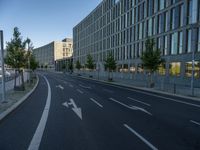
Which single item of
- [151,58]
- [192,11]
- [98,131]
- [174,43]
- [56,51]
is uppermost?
[56,51]

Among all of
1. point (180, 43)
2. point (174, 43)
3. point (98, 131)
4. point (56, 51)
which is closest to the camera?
point (98, 131)

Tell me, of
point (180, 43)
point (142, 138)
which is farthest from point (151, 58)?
point (142, 138)

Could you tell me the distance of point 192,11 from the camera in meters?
31.1

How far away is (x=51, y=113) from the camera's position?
35.8 ft

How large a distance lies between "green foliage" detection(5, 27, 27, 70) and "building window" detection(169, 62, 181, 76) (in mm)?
23534

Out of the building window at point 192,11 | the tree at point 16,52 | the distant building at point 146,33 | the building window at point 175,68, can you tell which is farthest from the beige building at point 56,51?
the tree at point 16,52

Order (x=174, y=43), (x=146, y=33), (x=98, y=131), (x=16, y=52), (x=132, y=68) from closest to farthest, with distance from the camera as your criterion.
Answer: (x=98, y=131) < (x=16, y=52) < (x=174, y=43) < (x=146, y=33) < (x=132, y=68)

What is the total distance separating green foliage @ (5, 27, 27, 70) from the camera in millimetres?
21406

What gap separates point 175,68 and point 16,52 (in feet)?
81.1

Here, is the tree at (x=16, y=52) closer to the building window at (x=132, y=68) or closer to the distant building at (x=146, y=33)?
the distant building at (x=146, y=33)

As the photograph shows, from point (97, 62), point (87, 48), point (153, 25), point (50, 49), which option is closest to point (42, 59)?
point (50, 49)

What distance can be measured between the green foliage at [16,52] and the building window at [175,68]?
927 inches

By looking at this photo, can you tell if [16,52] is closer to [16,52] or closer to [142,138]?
[16,52]

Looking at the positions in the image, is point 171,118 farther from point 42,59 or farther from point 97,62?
point 42,59
